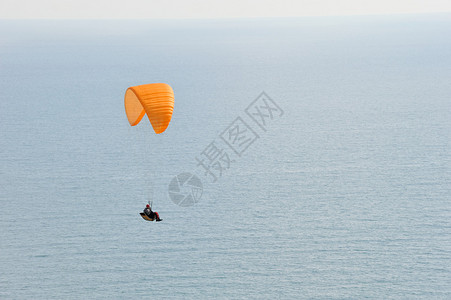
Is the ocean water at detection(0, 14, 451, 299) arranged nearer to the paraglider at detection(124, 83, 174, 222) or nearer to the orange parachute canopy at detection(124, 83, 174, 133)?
the paraglider at detection(124, 83, 174, 222)

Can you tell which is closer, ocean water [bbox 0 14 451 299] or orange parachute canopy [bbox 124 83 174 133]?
orange parachute canopy [bbox 124 83 174 133]

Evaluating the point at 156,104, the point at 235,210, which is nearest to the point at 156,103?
the point at 156,104

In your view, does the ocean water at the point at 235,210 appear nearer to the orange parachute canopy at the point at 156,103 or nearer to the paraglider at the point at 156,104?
the paraglider at the point at 156,104

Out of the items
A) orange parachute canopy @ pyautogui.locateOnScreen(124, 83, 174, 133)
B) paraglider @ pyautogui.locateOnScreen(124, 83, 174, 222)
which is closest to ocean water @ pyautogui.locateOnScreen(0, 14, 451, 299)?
paraglider @ pyautogui.locateOnScreen(124, 83, 174, 222)

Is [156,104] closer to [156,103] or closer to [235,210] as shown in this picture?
[156,103]

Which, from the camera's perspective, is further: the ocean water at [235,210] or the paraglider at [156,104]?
the ocean water at [235,210]

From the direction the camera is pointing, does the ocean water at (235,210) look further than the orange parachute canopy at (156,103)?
Yes

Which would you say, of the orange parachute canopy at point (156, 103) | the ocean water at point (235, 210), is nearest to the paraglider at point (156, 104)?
the orange parachute canopy at point (156, 103)

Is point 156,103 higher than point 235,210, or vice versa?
point 235,210

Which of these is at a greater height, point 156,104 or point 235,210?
point 235,210

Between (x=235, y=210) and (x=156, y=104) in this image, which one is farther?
(x=235, y=210)

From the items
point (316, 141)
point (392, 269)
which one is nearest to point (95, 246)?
point (392, 269)

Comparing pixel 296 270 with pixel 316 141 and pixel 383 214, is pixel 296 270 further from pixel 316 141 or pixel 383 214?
pixel 316 141
